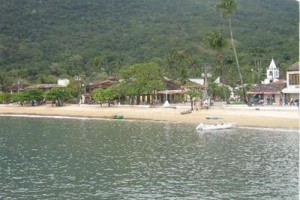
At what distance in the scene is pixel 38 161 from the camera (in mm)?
38875

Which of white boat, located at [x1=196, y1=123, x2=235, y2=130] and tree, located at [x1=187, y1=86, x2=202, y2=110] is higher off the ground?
tree, located at [x1=187, y1=86, x2=202, y2=110]

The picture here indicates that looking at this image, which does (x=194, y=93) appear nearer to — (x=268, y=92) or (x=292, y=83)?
(x=268, y=92)

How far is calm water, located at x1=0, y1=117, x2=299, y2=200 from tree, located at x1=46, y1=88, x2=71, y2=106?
4491 cm

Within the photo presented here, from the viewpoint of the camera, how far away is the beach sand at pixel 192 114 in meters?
61.9

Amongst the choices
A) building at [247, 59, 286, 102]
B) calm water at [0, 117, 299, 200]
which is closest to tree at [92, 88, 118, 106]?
building at [247, 59, 286, 102]

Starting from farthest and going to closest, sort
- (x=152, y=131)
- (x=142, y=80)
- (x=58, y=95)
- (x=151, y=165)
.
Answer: (x=58, y=95) → (x=142, y=80) → (x=152, y=131) → (x=151, y=165)

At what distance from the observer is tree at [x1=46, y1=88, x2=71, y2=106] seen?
10250 cm

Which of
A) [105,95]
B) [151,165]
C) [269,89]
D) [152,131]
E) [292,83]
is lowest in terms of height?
[151,165]

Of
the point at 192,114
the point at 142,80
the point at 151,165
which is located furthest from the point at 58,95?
the point at 151,165

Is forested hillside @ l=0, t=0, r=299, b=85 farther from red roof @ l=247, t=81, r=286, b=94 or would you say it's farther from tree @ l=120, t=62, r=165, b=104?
red roof @ l=247, t=81, r=286, b=94

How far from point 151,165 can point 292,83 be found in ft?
165

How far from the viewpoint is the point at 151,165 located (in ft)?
119

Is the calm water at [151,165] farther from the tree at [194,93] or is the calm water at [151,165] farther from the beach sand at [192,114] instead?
the tree at [194,93]

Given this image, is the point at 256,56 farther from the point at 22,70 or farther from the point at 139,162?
the point at 139,162
